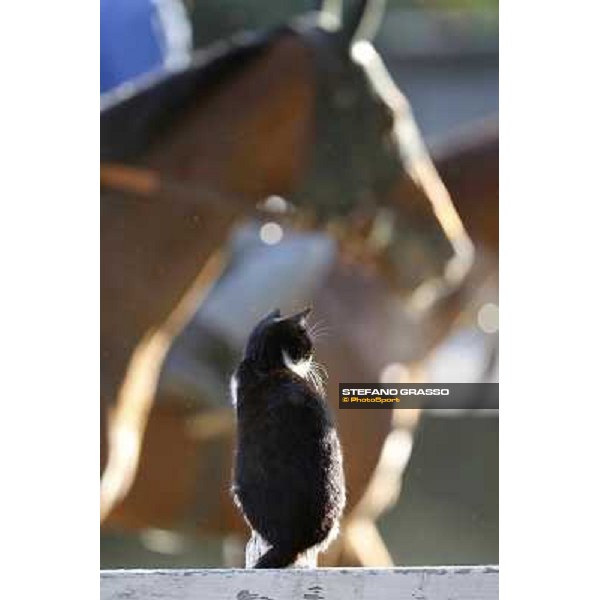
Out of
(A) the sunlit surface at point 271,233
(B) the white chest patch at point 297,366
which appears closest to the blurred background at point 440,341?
(A) the sunlit surface at point 271,233

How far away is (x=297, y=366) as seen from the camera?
9.79 ft

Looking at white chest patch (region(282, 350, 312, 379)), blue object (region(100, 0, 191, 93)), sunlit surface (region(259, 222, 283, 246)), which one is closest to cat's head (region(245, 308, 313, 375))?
white chest patch (region(282, 350, 312, 379))

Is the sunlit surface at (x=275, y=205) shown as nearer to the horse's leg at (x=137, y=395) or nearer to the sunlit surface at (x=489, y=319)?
the horse's leg at (x=137, y=395)

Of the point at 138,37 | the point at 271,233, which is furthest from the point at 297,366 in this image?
the point at 138,37

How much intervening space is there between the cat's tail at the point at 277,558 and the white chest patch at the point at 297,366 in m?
0.35

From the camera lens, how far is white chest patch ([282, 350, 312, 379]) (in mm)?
2973

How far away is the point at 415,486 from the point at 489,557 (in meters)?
0.21

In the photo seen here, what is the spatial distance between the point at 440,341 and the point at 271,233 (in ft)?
1.35

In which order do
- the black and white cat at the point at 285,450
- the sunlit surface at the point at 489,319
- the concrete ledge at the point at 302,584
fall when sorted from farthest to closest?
the sunlit surface at the point at 489,319 < the black and white cat at the point at 285,450 < the concrete ledge at the point at 302,584

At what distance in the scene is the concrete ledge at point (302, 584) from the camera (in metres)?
2.79
